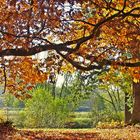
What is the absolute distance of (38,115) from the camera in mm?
45125

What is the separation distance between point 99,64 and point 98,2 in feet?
7.87

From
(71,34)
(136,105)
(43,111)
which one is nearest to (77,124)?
(43,111)

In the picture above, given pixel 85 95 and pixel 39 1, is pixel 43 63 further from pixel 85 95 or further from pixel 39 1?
pixel 85 95

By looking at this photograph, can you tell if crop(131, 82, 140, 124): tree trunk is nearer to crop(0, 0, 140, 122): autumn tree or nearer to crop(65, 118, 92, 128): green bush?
crop(0, 0, 140, 122): autumn tree

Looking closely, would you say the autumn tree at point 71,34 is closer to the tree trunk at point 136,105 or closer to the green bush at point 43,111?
the tree trunk at point 136,105

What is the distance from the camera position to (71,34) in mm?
17453

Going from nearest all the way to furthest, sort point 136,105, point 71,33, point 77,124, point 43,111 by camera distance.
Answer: point 71,33 < point 136,105 < point 43,111 < point 77,124

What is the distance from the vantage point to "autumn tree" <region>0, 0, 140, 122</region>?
14.2 meters

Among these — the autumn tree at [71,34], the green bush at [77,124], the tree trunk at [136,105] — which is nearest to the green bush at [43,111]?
the green bush at [77,124]

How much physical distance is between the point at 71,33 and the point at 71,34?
0.16 metres

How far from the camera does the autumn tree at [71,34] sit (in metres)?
14.2

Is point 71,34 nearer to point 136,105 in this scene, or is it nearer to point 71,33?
point 71,33

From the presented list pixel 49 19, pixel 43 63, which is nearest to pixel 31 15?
pixel 49 19

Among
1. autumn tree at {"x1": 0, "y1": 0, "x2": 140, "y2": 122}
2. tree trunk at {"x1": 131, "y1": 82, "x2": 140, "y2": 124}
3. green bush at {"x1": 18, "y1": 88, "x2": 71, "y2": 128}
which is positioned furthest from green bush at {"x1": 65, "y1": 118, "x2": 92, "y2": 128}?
autumn tree at {"x1": 0, "y1": 0, "x2": 140, "y2": 122}
